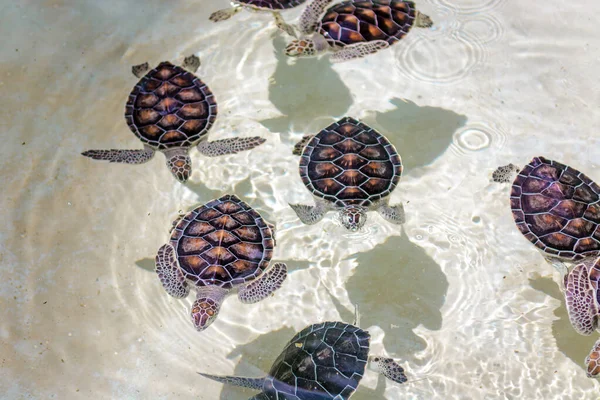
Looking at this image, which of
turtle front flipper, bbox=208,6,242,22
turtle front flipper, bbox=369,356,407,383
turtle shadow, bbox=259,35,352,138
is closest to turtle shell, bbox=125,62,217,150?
turtle shadow, bbox=259,35,352,138

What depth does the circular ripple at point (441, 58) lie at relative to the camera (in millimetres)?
5957

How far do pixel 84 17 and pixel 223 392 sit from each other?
4.93 m

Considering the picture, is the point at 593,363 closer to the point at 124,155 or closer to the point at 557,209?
the point at 557,209

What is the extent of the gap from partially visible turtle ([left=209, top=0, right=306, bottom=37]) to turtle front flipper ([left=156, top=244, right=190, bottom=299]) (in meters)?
3.09

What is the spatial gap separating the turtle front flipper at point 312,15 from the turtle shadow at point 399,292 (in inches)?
111

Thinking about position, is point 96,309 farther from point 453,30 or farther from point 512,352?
point 453,30

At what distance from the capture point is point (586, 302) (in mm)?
4207

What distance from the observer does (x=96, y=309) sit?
455 cm

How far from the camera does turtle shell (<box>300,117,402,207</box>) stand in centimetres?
464

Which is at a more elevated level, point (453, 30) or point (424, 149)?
point (453, 30)

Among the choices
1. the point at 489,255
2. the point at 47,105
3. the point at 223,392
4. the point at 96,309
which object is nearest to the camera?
the point at 223,392

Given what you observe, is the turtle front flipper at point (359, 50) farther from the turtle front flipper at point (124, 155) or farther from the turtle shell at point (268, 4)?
the turtle front flipper at point (124, 155)

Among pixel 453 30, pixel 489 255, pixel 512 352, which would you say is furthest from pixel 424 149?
pixel 512 352

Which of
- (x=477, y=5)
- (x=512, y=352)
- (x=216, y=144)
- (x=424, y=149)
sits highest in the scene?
(x=477, y=5)
